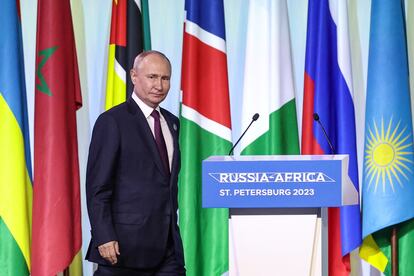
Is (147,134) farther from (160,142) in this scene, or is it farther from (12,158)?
(12,158)

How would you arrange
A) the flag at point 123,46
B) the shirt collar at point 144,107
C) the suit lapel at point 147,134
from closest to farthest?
the suit lapel at point 147,134, the shirt collar at point 144,107, the flag at point 123,46

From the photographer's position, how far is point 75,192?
14.3 feet

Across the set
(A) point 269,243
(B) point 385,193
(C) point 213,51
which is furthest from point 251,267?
(C) point 213,51

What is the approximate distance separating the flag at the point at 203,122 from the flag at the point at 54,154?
26.3 inches

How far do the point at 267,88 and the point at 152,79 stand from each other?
5.49ft

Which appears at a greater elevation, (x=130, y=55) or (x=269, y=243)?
(x=130, y=55)

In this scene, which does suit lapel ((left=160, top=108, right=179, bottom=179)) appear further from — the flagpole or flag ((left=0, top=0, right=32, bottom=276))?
the flagpole

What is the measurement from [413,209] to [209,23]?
1649 mm

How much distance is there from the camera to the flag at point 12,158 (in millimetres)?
4266

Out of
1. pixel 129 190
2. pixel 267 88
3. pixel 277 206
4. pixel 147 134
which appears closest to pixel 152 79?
pixel 147 134

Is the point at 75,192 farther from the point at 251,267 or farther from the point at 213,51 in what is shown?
the point at 251,267

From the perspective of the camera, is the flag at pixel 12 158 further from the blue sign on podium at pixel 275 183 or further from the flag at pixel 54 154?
the blue sign on podium at pixel 275 183

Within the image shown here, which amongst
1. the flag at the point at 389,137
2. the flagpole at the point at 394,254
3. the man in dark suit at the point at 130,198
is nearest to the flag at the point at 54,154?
the man in dark suit at the point at 130,198

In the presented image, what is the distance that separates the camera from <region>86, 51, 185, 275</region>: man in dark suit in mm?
2736
